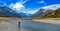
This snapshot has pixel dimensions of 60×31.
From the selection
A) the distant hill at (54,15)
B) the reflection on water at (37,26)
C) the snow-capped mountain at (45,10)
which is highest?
the snow-capped mountain at (45,10)

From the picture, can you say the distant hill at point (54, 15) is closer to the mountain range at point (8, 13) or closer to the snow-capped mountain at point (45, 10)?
the snow-capped mountain at point (45, 10)

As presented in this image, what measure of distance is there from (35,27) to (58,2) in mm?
622

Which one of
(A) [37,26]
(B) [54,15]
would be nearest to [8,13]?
(A) [37,26]

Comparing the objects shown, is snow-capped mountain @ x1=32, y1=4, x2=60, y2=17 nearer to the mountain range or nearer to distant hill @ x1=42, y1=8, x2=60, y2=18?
distant hill @ x1=42, y1=8, x2=60, y2=18

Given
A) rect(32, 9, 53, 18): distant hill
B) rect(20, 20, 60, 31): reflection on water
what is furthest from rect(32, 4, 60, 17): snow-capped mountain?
rect(20, 20, 60, 31): reflection on water

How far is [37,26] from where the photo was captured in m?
2.53

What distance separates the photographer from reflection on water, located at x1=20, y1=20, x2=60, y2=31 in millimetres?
2508

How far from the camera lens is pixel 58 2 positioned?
2541 millimetres

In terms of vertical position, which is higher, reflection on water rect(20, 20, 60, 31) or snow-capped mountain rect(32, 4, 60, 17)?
snow-capped mountain rect(32, 4, 60, 17)

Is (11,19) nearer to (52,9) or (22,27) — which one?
(22,27)

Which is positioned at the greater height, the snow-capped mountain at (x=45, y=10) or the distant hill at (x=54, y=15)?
the snow-capped mountain at (x=45, y=10)

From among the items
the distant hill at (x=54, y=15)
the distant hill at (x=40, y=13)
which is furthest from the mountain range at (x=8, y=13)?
the distant hill at (x=54, y=15)

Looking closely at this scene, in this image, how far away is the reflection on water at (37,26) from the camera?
8.23ft

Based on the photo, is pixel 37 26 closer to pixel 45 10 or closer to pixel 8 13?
pixel 45 10
